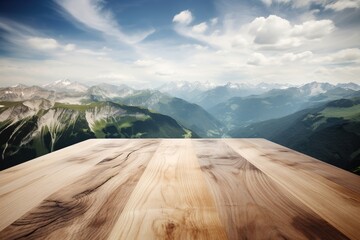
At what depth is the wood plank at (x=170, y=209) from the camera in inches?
47.5

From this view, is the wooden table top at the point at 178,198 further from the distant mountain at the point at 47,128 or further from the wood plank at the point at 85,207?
the distant mountain at the point at 47,128

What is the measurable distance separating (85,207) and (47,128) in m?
184

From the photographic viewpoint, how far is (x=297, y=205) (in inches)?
60.5

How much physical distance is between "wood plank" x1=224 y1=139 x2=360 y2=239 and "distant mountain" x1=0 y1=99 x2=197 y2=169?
158 metres

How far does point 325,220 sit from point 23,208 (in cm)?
188

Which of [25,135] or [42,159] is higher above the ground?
[42,159]

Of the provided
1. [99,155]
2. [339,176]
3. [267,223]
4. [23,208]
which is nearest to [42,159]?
[99,155]

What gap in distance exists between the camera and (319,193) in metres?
1.73


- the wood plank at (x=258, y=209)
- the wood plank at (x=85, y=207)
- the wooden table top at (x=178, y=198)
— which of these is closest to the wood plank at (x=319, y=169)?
the wooden table top at (x=178, y=198)

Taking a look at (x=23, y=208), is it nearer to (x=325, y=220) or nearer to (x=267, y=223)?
(x=267, y=223)

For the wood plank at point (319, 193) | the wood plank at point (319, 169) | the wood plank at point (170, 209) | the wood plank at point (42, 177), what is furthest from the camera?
the wood plank at point (319, 169)

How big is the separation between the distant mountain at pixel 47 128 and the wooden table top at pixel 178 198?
157 meters

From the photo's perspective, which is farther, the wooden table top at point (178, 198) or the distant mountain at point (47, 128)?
the distant mountain at point (47, 128)

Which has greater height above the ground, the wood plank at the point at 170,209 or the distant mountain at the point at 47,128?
the wood plank at the point at 170,209
